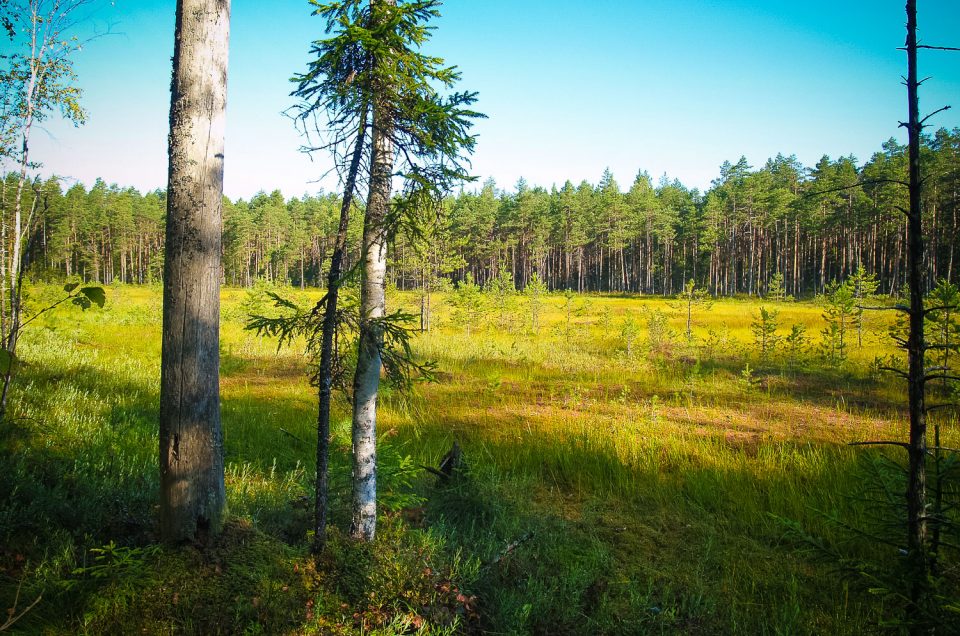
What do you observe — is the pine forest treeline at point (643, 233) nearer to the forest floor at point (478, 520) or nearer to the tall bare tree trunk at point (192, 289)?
the forest floor at point (478, 520)

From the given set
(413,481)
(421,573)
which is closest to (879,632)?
(421,573)

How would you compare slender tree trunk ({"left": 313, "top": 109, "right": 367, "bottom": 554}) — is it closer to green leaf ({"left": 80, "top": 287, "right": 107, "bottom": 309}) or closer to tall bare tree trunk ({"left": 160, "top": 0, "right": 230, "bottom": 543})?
tall bare tree trunk ({"left": 160, "top": 0, "right": 230, "bottom": 543})

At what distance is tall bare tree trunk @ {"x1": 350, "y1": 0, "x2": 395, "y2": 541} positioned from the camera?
312cm

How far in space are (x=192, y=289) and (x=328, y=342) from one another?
1.12 metres

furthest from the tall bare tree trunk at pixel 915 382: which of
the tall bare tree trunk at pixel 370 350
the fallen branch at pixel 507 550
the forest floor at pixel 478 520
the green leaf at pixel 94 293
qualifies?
Answer: the green leaf at pixel 94 293

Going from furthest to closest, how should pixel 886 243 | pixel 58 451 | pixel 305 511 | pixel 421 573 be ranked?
pixel 886 243, pixel 58 451, pixel 305 511, pixel 421 573

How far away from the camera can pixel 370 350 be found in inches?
125

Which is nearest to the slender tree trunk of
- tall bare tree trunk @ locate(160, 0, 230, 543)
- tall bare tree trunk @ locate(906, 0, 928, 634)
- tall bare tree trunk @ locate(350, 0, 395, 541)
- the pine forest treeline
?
tall bare tree trunk @ locate(350, 0, 395, 541)

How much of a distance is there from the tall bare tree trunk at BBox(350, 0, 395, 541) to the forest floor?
0.91 feet

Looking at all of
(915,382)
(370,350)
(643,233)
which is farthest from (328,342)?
(643,233)

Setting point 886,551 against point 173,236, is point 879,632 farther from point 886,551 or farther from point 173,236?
point 173,236

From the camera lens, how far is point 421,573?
117 inches

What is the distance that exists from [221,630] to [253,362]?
13385 millimetres

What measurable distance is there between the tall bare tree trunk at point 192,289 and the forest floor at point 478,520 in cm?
32
